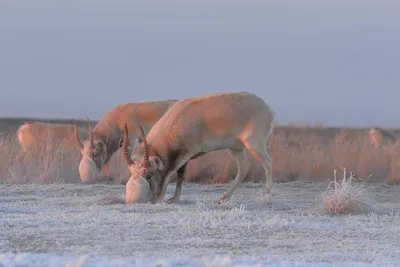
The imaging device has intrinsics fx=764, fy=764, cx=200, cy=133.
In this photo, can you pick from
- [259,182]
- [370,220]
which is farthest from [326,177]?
[370,220]

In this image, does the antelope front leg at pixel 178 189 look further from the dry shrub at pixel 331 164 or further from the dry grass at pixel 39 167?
the dry shrub at pixel 331 164

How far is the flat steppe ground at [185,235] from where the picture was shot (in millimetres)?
4945

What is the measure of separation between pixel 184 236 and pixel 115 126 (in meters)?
9.46

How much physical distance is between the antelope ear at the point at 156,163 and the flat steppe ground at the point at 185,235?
62 centimetres

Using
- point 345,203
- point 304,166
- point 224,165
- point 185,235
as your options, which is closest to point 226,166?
point 224,165

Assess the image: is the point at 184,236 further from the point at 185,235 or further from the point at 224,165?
the point at 224,165

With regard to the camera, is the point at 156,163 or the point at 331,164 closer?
the point at 156,163

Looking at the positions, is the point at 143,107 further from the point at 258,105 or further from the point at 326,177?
the point at 258,105

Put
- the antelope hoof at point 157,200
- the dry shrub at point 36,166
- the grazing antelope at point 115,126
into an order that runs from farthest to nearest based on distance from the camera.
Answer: the grazing antelope at point 115,126 < the dry shrub at point 36,166 < the antelope hoof at point 157,200

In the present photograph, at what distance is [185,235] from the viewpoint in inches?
241

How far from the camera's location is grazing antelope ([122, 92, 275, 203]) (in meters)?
9.55

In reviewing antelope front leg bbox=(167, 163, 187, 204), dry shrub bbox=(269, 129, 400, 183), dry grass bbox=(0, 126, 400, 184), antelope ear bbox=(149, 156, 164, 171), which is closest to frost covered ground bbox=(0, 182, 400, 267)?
antelope ear bbox=(149, 156, 164, 171)

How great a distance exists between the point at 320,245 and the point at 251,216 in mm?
1686

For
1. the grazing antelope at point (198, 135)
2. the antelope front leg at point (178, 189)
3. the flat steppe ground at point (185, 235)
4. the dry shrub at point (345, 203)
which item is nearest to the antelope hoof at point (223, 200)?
the grazing antelope at point (198, 135)
